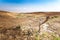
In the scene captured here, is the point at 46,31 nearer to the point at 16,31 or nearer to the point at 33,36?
the point at 33,36

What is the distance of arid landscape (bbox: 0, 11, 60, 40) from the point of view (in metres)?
1.19

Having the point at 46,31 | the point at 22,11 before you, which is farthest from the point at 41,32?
the point at 22,11

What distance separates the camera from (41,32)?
1235 millimetres

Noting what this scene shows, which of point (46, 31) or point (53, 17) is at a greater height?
point (53, 17)

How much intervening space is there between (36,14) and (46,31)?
0.21 meters

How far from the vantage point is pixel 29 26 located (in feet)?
4.11

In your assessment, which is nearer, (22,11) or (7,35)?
(7,35)

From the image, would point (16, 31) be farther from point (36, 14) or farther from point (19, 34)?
point (36, 14)

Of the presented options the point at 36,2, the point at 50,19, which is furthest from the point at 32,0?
the point at 50,19

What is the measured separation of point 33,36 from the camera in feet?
3.95

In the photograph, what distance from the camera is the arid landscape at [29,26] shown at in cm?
119

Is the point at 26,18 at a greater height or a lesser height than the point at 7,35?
greater

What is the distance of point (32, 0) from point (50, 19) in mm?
265

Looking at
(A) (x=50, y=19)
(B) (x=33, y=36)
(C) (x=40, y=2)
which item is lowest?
(B) (x=33, y=36)
